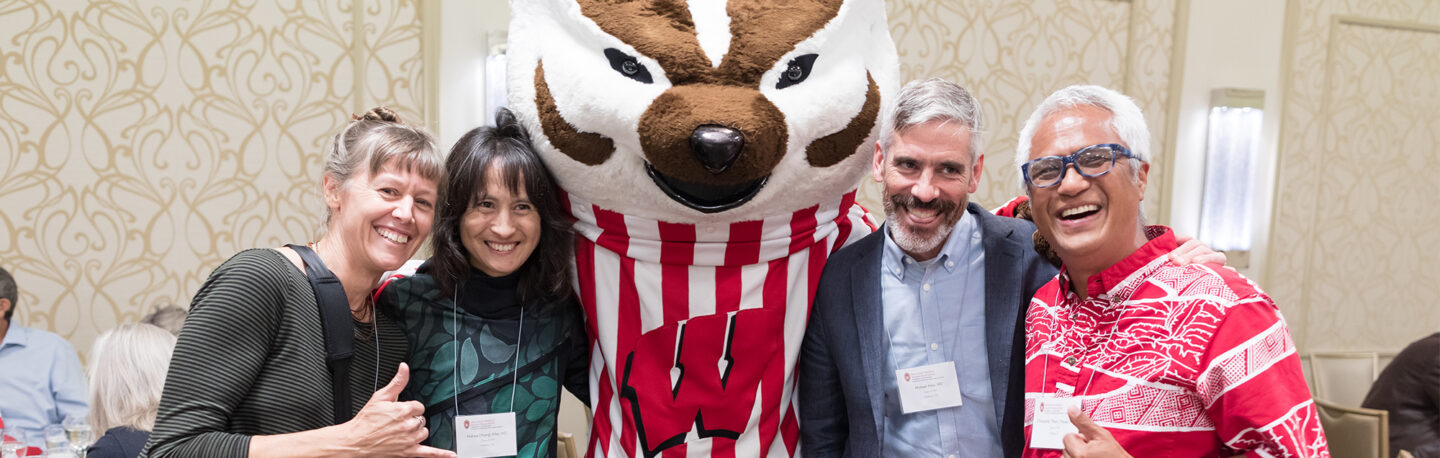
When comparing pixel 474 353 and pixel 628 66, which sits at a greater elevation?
pixel 628 66

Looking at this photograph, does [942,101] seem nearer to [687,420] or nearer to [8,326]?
[687,420]

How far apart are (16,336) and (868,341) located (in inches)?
117

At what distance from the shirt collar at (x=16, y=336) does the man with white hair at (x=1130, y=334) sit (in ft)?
10.7

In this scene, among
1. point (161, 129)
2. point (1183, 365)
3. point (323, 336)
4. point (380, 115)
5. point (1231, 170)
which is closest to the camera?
point (1183, 365)

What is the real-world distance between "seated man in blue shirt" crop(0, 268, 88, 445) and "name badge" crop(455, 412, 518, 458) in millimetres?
2217

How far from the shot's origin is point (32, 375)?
3.01 m

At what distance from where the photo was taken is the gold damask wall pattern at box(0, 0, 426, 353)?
3.05 meters

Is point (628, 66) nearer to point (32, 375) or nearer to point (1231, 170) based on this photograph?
point (32, 375)

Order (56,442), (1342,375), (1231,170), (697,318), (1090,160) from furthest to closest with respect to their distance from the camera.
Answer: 1. (1231,170)
2. (1342,375)
3. (56,442)
4. (697,318)
5. (1090,160)

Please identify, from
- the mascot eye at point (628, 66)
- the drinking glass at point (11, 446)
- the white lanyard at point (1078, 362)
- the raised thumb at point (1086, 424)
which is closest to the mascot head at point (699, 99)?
the mascot eye at point (628, 66)

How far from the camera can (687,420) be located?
1726mm

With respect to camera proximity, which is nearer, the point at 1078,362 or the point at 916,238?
the point at 1078,362

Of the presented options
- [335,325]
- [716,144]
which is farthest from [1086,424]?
[335,325]

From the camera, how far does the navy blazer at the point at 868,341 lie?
163 cm
